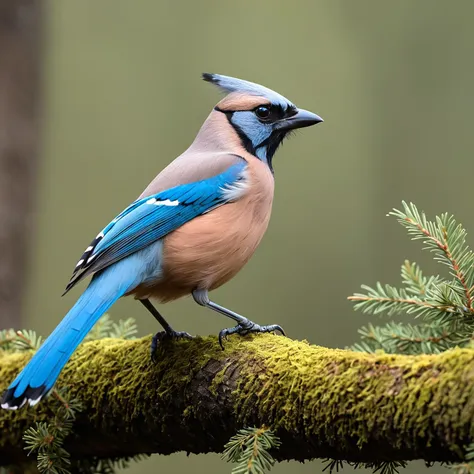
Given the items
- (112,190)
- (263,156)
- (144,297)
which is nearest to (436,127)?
(112,190)

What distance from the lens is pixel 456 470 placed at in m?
1.94

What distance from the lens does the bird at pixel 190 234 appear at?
3.17m

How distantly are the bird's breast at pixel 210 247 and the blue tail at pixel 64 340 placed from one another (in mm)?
229

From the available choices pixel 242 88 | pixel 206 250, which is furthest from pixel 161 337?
pixel 242 88

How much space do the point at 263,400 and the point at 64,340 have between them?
0.82 meters

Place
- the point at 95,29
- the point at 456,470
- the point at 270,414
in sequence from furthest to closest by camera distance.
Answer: the point at 95,29 → the point at 270,414 → the point at 456,470

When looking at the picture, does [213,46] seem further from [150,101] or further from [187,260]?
[187,260]

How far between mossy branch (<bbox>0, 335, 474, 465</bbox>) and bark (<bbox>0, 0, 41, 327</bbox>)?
1.24 m

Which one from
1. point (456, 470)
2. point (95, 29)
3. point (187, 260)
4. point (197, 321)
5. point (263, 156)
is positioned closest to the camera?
point (456, 470)

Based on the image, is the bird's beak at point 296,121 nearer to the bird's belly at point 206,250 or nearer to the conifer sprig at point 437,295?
the bird's belly at point 206,250

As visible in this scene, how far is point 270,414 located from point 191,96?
7.62 m

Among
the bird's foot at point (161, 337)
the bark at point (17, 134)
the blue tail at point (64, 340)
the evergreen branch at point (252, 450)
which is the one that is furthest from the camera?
the bark at point (17, 134)

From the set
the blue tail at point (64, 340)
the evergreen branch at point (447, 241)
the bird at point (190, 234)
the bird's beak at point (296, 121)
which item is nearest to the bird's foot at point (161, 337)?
the bird at point (190, 234)

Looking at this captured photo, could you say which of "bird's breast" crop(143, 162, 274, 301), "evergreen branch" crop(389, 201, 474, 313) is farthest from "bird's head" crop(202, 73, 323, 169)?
"evergreen branch" crop(389, 201, 474, 313)
